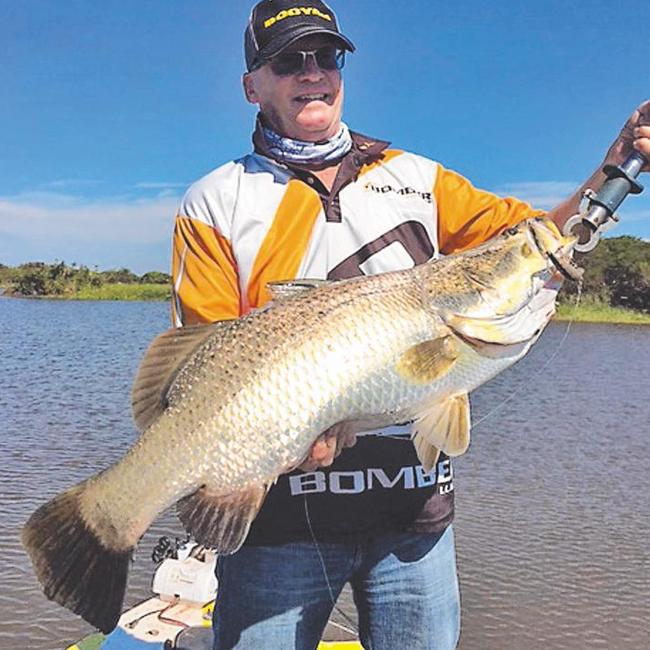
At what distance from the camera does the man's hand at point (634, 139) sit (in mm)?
2807

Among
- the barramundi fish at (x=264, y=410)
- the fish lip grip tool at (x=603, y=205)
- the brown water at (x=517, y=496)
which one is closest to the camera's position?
the barramundi fish at (x=264, y=410)

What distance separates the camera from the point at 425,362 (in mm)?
2570

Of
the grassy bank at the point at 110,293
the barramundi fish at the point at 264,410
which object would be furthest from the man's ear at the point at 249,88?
the grassy bank at the point at 110,293

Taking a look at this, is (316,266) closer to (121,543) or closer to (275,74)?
(275,74)

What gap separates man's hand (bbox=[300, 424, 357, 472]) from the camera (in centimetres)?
257

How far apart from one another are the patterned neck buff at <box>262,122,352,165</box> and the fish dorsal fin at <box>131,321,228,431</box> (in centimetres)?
73

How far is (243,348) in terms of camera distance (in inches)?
104

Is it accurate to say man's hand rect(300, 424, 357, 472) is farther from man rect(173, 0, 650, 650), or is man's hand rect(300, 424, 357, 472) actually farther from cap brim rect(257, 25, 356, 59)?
cap brim rect(257, 25, 356, 59)

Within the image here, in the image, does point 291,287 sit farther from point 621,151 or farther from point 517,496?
point 517,496

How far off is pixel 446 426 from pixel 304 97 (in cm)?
129

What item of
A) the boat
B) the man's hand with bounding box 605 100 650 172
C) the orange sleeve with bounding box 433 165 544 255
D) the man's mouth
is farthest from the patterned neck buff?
the boat

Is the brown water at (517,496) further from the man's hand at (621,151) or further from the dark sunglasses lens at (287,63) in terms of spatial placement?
the dark sunglasses lens at (287,63)

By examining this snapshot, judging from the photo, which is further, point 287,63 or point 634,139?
point 287,63

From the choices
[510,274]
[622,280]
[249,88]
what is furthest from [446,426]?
[622,280]
